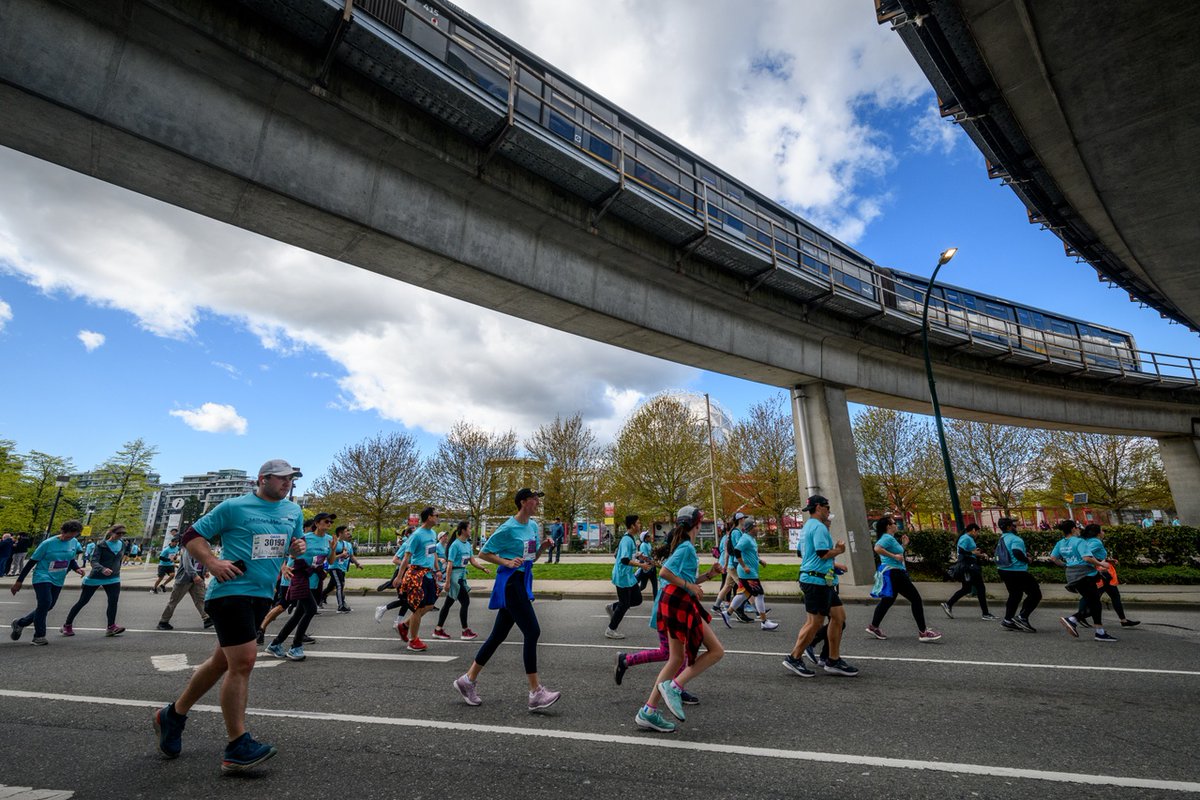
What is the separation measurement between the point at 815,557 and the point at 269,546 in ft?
18.0

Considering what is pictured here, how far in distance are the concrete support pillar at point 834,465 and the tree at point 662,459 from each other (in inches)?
726

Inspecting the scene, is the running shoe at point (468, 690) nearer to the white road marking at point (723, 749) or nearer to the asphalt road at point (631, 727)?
the asphalt road at point (631, 727)

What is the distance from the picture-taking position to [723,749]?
3.69 metres

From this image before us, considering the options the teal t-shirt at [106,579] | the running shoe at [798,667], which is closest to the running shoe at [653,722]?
the running shoe at [798,667]

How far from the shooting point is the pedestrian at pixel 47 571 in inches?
327

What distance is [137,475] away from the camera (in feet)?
142

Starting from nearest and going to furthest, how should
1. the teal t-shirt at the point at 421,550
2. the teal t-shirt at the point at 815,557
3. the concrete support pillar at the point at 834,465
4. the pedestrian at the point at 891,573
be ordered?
the teal t-shirt at the point at 815,557, the pedestrian at the point at 891,573, the teal t-shirt at the point at 421,550, the concrete support pillar at the point at 834,465

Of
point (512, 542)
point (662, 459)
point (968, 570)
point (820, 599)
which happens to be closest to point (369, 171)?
point (512, 542)

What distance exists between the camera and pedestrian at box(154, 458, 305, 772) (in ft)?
11.2

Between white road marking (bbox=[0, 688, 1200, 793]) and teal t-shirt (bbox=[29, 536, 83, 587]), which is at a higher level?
teal t-shirt (bbox=[29, 536, 83, 587])

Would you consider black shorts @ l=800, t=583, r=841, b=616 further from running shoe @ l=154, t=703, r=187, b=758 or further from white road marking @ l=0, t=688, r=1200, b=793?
running shoe @ l=154, t=703, r=187, b=758

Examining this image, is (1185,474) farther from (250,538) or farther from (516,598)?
(250,538)

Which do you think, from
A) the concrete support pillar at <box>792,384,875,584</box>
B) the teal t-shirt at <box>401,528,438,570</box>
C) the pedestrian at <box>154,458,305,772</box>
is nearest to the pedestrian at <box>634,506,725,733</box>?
the pedestrian at <box>154,458,305,772</box>

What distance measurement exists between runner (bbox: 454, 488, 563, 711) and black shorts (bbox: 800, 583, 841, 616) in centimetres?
306
